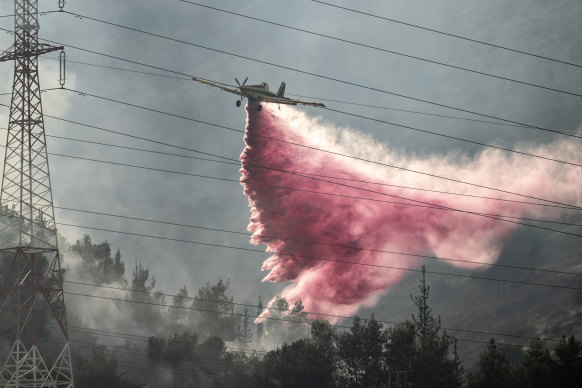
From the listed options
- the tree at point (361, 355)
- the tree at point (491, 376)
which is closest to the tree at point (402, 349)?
the tree at point (361, 355)

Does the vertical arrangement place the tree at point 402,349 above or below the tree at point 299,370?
above

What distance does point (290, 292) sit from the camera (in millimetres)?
118000

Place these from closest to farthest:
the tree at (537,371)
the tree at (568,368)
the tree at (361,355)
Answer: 1. the tree at (537,371)
2. the tree at (568,368)
3. the tree at (361,355)

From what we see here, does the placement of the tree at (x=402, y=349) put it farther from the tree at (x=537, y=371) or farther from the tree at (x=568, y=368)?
the tree at (x=568, y=368)

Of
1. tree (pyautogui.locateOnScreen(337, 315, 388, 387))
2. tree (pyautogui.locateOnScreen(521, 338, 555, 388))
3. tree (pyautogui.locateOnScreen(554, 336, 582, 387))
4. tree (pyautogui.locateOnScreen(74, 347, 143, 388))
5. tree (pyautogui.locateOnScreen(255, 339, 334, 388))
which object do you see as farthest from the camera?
tree (pyautogui.locateOnScreen(255, 339, 334, 388))

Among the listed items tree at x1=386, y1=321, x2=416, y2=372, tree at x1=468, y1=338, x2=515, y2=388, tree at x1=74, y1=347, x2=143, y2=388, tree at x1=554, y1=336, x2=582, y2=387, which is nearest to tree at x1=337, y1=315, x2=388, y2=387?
tree at x1=386, y1=321, x2=416, y2=372

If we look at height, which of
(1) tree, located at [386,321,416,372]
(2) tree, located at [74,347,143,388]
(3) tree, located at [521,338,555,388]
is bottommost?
(2) tree, located at [74,347,143,388]

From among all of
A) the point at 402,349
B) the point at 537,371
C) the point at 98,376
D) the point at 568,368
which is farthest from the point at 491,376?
the point at 98,376

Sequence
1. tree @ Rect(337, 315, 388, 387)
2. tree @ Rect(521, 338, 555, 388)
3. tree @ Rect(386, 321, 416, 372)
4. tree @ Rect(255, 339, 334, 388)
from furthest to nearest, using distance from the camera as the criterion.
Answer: tree @ Rect(255, 339, 334, 388) → tree @ Rect(337, 315, 388, 387) → tree @ Rect(386, 321, 416, 372) → tree @ Rect(521, 338, 555, 388)

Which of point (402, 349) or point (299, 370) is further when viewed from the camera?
point (299, 370)

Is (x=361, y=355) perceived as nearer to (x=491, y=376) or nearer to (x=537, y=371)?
(x=491, y=376)

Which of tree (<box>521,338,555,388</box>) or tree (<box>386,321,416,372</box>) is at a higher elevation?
tree (<box>386,321,416,372</box>)

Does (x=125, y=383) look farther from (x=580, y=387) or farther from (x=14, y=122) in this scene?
(x=580, y=387)

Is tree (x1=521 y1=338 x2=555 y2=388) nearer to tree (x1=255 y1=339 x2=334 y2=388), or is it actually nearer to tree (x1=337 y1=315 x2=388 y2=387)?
tree (x1=337 y1=315 x2=388 y2=387)
